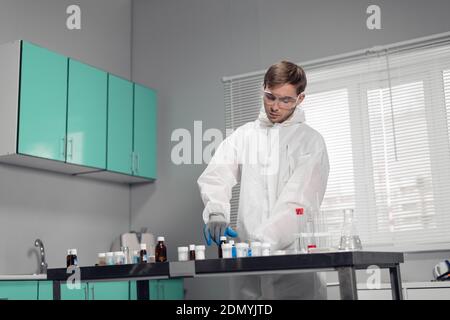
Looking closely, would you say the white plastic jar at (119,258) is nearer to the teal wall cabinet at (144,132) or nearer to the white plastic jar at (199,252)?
the white plastic jar at (199,252)

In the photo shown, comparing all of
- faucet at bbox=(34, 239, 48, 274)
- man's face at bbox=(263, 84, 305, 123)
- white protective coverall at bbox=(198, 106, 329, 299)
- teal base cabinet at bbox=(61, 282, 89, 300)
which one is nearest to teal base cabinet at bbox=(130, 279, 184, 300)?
teal base cabinet at bbox=(61, 282, 89, 300)

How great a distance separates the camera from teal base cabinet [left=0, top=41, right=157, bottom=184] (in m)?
3.13

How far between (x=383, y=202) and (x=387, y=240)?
216 millimetres

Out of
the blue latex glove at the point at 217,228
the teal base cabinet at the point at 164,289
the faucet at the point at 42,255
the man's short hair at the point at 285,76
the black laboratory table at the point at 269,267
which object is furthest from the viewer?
the teal base cabinet at the point at 164,289

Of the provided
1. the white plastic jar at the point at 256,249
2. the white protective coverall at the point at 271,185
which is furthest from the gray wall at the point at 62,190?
the white plastic jar at the point at 256,249

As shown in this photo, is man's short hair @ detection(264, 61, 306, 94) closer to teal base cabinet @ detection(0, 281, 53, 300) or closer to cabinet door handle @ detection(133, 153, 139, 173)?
teal base cabinet @ detection(0, 281, 53, 300)

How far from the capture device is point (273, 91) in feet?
7.42

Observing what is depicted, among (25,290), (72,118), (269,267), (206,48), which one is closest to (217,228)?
(269,267)

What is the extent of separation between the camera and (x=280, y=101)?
229cm

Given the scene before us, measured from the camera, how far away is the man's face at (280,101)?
226 cm

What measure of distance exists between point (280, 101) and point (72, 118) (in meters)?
1.62

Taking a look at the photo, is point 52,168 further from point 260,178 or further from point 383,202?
point 383,202

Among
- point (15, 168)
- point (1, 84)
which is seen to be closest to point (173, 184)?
point (15, 168)

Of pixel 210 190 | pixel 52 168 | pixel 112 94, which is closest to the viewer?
pixel 210 190
